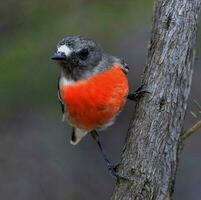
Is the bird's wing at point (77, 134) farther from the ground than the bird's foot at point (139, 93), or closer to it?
closer to it

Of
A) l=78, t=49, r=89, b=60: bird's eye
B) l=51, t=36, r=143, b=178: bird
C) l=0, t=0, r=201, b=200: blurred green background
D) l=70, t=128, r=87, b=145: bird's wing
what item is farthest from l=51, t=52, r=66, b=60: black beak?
l=0, t=0, r=201, b=200: blurred green background

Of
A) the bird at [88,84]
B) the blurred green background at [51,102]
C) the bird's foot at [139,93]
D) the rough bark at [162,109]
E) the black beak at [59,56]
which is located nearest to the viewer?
the rough bark at [162,109]

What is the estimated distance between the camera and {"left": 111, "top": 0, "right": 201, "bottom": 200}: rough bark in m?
5.31

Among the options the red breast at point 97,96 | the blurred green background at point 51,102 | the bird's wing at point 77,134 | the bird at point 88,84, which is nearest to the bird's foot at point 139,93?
the bird at point 88,84

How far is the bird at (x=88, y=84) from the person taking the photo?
5.91 meters

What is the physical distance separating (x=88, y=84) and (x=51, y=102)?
307 cm

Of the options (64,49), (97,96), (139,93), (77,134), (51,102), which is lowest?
(51,102)

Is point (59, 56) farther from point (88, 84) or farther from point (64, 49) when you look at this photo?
point (88, 84)

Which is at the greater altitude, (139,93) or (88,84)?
(139,93)

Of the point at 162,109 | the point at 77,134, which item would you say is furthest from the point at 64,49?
the point at 77,134

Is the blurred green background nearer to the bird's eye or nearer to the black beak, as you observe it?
the bird's eye

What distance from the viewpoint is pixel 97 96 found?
5918 millimetres

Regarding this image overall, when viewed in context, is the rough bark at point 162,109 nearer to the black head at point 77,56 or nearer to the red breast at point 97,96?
the red breast at point 97,96

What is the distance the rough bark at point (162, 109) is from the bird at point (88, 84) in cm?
40
